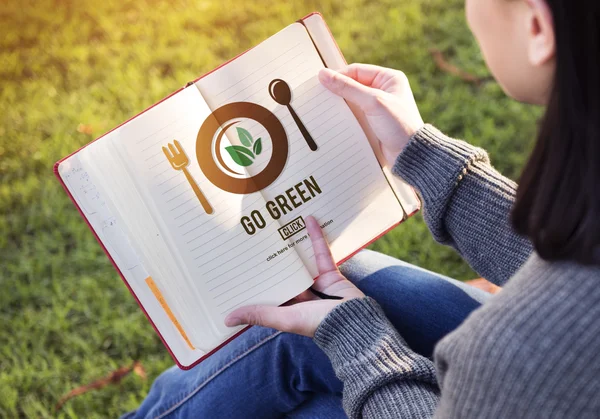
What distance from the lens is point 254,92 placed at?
3.29 ft

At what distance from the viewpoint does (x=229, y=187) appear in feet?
3.26

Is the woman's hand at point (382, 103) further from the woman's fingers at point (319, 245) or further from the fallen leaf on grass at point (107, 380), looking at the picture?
the fallen leaf on grass at point (107, 380)

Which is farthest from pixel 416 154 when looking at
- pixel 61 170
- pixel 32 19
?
pixel 32 19

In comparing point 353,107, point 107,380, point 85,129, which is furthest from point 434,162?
point 85,129

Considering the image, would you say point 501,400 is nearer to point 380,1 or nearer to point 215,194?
point 215,194

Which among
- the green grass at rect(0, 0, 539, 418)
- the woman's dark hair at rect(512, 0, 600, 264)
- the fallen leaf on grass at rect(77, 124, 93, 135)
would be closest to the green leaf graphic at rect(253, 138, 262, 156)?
the woman's dark hair at rect(512, 0, 600, 264)

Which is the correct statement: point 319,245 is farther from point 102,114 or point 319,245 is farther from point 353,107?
point 102,114

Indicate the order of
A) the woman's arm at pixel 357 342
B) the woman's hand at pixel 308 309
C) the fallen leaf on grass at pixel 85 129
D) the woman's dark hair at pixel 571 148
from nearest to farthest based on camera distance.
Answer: the woman's dark hair at pixel 571 148 < the woman's arm at pixel 357 342 < the woman's hand at pixel 308 309 < the fallen leaf on grass at pixel 85 129

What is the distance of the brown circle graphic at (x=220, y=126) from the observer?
983 mm

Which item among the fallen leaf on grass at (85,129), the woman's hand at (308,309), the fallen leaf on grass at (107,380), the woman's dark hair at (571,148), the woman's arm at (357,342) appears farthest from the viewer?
the fallen leaf on grass at (85,129)

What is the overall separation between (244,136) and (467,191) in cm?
36

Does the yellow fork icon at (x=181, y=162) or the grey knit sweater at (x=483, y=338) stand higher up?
the yellow fork icon at (x=181, y=162)

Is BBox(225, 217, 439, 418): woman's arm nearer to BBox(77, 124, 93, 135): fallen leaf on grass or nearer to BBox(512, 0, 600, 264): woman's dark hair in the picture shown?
BBox(512, 0, 600, 264): woman's dark hair

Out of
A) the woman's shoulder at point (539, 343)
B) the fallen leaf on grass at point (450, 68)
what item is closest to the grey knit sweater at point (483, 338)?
the woman's shoulder at point (539, 343)
